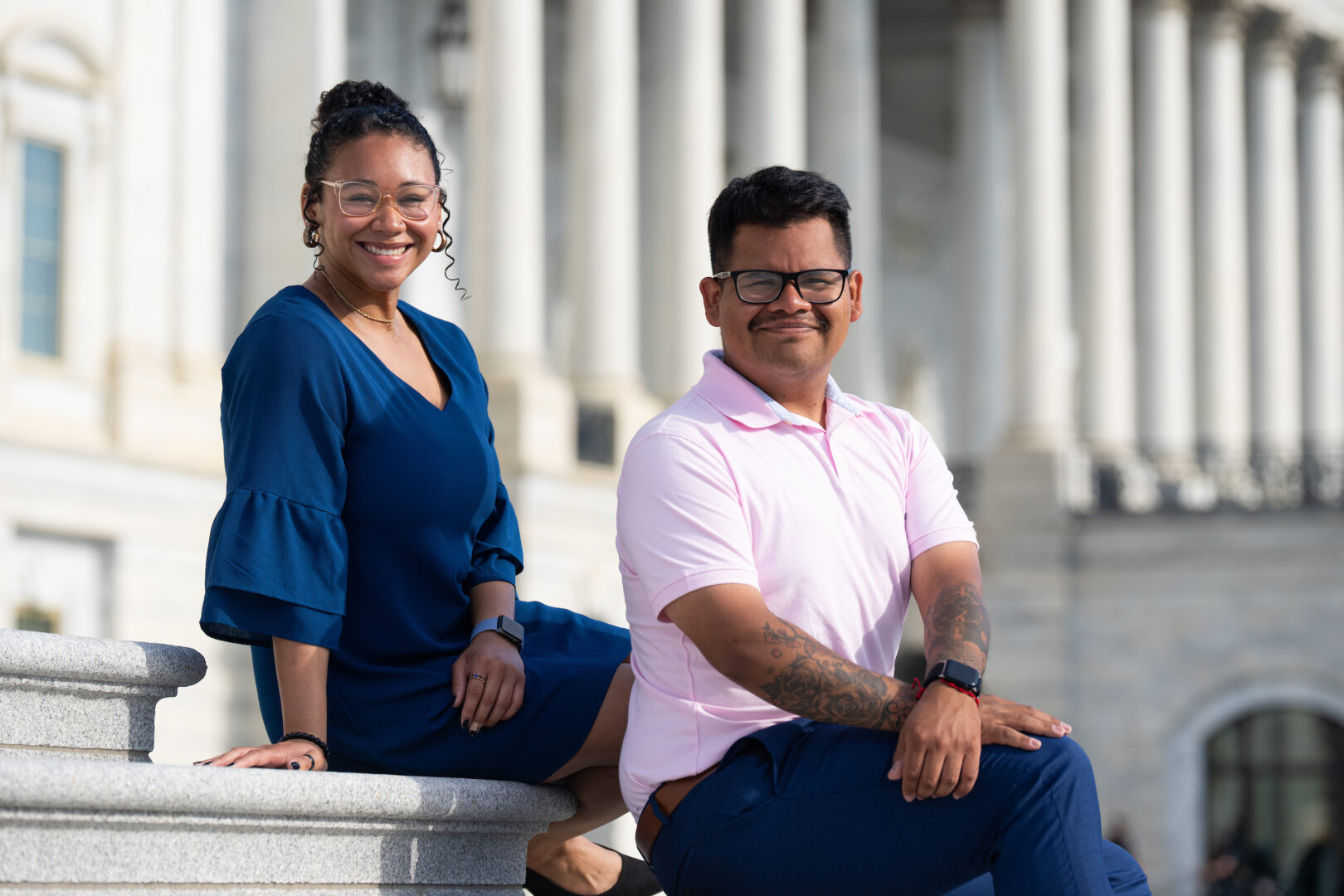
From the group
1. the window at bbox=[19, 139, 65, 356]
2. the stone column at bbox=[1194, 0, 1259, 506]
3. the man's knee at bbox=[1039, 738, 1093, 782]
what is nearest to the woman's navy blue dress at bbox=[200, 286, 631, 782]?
the man's knee at bbox=[1039, 738, 1093, 782]

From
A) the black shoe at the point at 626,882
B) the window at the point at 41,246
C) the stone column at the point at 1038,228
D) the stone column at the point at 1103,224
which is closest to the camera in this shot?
the black shoe at the point at 626,882

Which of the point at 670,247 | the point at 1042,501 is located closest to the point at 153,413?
the point at 670,247

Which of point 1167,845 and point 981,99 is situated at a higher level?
point 981,99

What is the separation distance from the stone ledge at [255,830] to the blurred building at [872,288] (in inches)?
702

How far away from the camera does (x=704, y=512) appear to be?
4.95 metres

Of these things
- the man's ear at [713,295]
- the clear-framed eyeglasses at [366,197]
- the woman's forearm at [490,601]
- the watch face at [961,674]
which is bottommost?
the watch face at [961,674]

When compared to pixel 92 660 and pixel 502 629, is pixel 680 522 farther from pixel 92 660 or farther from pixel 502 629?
pixel 92 660

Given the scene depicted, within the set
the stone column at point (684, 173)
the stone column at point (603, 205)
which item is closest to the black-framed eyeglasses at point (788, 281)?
the stone column at point (603, 205)

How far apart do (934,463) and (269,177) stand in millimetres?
21099

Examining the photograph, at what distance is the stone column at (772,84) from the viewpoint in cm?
3319

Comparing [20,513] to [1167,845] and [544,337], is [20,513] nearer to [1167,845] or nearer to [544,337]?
[544,337]

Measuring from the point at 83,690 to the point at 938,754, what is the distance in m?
Answer: 2.11

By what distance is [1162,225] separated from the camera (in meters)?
40.9

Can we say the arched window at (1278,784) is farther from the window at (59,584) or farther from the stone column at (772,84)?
the window at (59,584)
